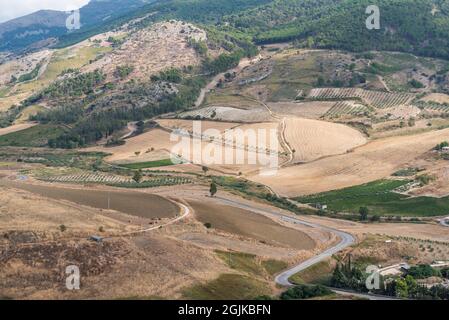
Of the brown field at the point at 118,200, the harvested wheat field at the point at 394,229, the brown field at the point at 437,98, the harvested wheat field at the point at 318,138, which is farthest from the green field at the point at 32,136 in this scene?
the brown field at the point at 437,98

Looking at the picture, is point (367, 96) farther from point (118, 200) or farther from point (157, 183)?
point (118, 200)

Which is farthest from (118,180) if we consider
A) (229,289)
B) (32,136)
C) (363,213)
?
(32,136)

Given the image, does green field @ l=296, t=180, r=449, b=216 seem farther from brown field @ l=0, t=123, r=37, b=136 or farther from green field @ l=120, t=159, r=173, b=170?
brown field @ l=0, t=123, r=37, b=136

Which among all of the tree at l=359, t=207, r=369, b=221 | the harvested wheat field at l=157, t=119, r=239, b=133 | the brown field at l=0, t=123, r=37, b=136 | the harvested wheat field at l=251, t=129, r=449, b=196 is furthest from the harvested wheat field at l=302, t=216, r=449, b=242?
the brown field at l=0, t=123, r=37, b=136

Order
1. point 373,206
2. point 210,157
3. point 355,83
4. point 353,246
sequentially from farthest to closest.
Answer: point 355,83 < point 210,157 < point 373,206 < point 353,246

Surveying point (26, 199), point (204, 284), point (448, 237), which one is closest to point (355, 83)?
point (448, 237)

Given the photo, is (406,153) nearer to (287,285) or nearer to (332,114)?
(332,114)

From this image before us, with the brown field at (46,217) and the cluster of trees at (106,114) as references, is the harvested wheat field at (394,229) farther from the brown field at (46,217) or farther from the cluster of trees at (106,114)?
the cluster of trees at (106,114)
